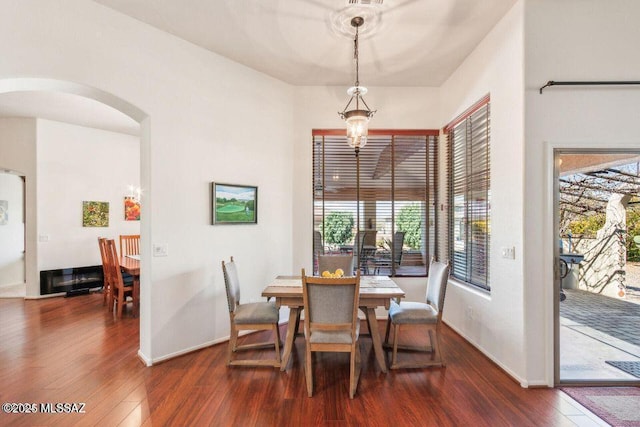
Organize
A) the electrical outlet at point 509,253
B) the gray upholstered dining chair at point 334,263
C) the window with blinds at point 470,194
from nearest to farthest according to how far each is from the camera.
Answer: the electrical outlet at point 509,253, the window with blinds at point 470,194, the gray upholstered dining chair at point 334,263

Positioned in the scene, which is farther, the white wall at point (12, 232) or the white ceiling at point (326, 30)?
the white wall at point (12, 232)

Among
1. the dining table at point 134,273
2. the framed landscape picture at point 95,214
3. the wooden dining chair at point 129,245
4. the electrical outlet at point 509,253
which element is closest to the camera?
the electrical outlet at point 509,253

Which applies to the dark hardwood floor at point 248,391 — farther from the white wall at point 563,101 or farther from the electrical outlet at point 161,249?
the electrical outlet at point 161,249

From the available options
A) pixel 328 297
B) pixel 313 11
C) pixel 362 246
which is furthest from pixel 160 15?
pixel 362 246

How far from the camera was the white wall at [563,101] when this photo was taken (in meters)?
2.70

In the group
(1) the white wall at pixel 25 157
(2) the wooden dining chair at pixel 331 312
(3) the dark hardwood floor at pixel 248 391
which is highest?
(1) the white wall at pixel 25 157

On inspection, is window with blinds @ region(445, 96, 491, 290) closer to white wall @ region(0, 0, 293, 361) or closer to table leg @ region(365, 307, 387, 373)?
table leg @ region(365, 307, 387, 373)

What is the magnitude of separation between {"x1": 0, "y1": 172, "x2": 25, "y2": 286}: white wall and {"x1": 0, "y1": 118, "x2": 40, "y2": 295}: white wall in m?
1.56

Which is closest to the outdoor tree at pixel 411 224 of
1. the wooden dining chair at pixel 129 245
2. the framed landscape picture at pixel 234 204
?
the framed landscape picture at pixel 234 204

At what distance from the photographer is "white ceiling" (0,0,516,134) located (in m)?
2.88

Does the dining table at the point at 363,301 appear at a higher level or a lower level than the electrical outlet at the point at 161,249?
lower

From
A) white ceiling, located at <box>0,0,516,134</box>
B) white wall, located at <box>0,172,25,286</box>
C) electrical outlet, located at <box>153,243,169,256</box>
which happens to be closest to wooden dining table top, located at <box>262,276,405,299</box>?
electrical outlet, located at <box>153,243,169,256</box>

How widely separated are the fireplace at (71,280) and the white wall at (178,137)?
403 cm

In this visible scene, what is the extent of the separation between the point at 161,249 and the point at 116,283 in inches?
95.3
